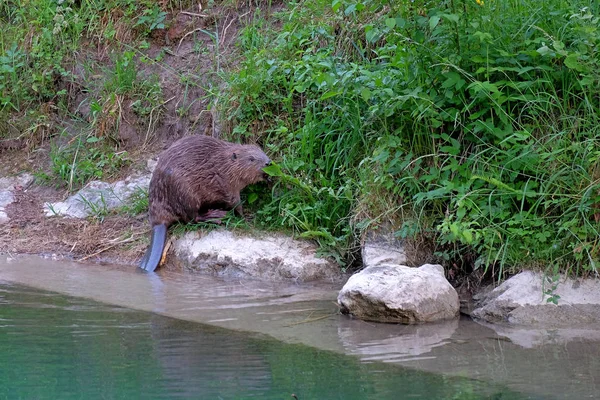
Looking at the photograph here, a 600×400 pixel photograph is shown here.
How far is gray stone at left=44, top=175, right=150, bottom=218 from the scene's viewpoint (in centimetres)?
613

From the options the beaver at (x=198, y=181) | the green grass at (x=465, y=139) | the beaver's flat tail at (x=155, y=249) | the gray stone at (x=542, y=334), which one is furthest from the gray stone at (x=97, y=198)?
the gray stone at (x=542, y=334)

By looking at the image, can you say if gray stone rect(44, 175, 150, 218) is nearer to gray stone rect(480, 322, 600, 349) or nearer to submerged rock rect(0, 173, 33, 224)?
submerged rock rect(0, 173, 33, 224)

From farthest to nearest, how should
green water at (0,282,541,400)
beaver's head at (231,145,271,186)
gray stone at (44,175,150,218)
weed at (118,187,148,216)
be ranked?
gray stone at (44,175,150,218) < weed at (118,187,148,216) < beaver's head at (231,145,271,186) < green water at (0,282,541,400)

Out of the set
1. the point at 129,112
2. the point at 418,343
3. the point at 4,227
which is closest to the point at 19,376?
the point at 418,343

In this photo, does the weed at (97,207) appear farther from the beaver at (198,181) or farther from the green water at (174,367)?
the green water at (174,367)

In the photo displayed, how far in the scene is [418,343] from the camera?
370 cm

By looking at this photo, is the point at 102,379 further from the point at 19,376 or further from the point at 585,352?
the point at 585,352

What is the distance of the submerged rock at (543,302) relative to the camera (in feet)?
13.1

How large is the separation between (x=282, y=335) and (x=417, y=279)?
71 cm

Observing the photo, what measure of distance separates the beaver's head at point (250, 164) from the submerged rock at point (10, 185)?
2010 mm

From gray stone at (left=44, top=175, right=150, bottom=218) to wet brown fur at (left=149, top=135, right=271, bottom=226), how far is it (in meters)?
0.61

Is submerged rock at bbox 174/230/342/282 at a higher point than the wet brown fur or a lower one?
lower

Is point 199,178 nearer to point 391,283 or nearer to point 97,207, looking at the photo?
point 97,207

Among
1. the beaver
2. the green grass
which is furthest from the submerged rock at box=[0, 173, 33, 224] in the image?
the green grass
